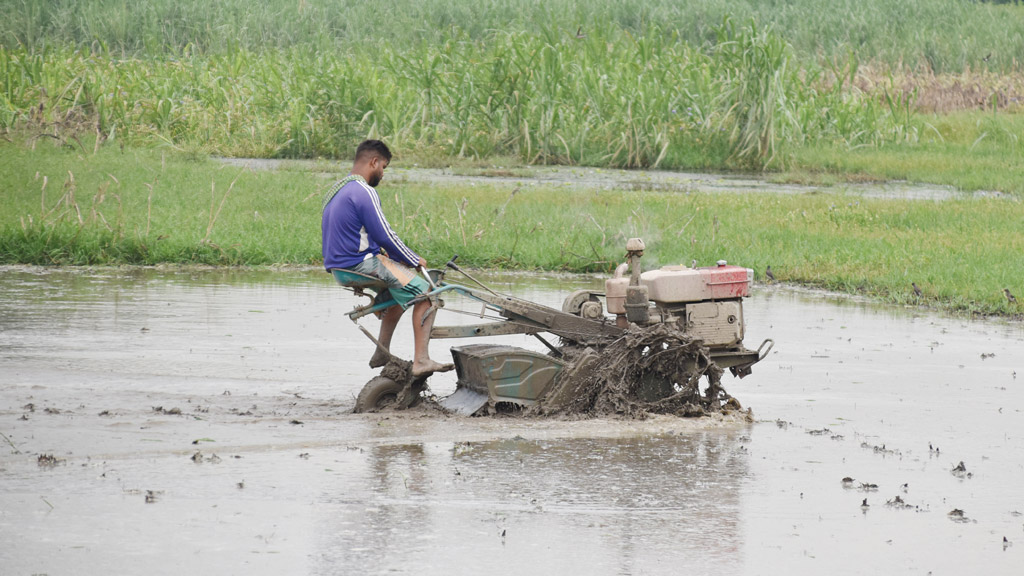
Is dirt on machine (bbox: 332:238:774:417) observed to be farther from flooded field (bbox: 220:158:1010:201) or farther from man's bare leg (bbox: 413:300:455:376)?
flooded field (bbox: 220:158:1010:201)

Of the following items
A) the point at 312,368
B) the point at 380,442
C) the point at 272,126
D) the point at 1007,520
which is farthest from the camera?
the point at 272,126

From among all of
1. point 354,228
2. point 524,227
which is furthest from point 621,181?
point 354,228

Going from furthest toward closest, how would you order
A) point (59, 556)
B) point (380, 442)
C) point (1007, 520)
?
point (380, 442) < point (1007, 520) < point (59, 556)

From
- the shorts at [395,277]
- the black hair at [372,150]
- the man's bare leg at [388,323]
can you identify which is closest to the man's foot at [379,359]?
the man's bare leg at [388,323]

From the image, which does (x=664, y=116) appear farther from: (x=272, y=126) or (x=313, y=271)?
(x=313, y=271)

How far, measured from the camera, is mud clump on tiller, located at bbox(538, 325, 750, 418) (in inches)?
307

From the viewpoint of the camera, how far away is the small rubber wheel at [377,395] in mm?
7820

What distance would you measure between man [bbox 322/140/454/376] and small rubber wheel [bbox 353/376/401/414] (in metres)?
0.20

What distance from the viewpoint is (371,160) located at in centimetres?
785

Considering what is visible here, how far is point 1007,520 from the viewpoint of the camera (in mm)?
5973

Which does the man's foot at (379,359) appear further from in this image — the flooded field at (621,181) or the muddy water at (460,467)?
the flooded field at (621,181)

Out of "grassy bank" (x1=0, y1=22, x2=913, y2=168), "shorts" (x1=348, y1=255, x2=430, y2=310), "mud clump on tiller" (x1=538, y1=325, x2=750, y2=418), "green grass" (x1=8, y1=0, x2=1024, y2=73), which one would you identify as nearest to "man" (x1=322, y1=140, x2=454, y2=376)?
"shorts" (x1=348, y1=255, x2=430, y2=310)

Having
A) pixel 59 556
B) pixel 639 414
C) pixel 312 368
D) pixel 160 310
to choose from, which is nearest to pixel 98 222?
pixel 160 310

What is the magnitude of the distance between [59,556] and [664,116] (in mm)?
18045
